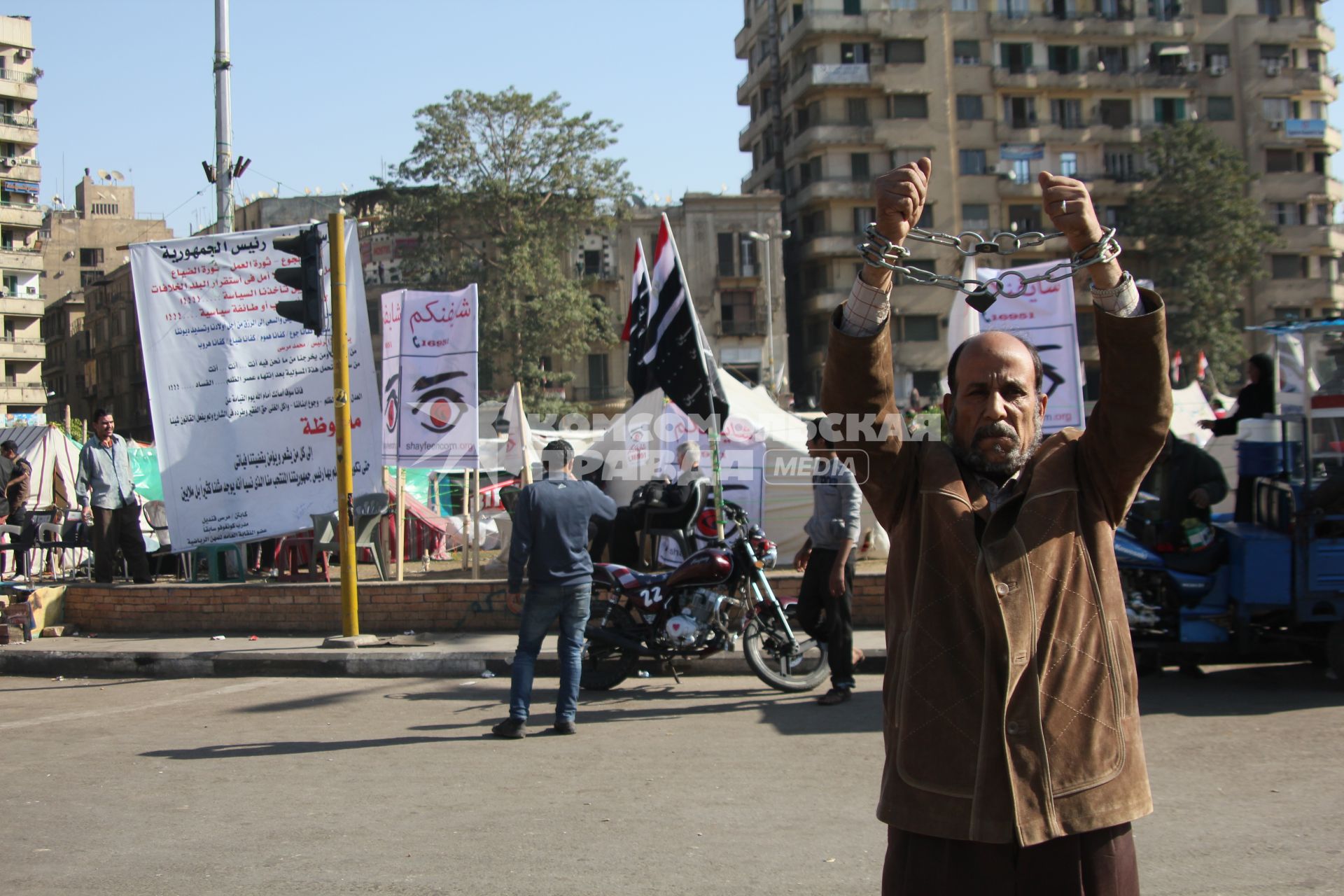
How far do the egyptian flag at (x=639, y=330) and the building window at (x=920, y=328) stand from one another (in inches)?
1764

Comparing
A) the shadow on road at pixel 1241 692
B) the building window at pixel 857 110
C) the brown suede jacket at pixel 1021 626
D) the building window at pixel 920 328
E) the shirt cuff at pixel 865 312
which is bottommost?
the shadow on road at pixel 1241 692

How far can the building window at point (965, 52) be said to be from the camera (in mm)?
58375

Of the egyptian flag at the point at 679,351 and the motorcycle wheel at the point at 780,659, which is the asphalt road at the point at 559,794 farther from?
the egyptian flag at the point at 679,351

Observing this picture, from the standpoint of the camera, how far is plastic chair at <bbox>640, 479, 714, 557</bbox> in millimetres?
12492

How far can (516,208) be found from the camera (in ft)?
158

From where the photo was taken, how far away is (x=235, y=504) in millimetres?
11789

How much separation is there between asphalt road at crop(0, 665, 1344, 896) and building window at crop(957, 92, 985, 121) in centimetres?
5316

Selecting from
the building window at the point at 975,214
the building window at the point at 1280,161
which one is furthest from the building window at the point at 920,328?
the building window at the point at 1280,161

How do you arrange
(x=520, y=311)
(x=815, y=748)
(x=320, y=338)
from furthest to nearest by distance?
1. (x=520, y=311)
2. (x=320, y=338)
3. (x=815, y=748)

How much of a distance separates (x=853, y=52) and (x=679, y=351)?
5067 cm

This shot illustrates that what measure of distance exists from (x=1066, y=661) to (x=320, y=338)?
33.8 feet

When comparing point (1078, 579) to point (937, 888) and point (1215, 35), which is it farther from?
point (1215, 35)

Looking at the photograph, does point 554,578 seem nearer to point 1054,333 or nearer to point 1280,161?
point 1054,333

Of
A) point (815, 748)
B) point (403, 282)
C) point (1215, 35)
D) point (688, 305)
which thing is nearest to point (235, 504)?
point (688, 305)
